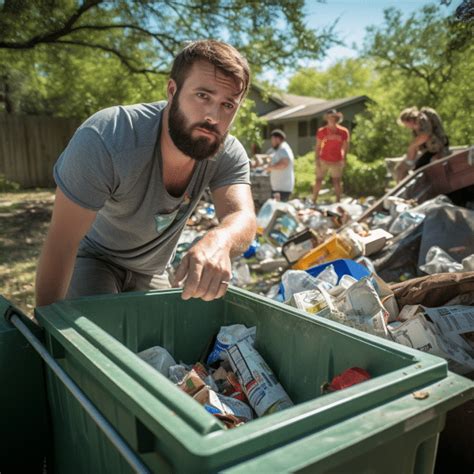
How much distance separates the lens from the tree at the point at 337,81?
51.7 m

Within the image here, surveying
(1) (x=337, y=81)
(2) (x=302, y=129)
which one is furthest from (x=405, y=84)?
A: (1) (x=337, y=81)

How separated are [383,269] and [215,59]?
2.60 metres

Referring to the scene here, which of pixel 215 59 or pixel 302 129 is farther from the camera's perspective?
pixel 302 129

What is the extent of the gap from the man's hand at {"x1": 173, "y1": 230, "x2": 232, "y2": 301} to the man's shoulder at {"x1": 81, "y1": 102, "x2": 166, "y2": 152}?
67cm

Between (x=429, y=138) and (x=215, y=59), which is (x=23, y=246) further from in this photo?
(x=429, y=138)

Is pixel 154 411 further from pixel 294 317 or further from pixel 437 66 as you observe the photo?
pixel 437 66

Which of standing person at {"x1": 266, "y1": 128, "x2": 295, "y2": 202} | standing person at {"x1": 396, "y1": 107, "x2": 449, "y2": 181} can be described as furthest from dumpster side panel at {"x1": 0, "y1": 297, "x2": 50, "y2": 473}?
standing person at {"x1": 266, "y1": 128, "x2": 295, "y2": 202}

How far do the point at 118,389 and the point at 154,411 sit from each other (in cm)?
13

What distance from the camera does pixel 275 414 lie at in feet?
2.69

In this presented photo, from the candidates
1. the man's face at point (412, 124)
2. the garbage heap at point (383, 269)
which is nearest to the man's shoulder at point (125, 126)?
the garbage heap at point (383, 269)

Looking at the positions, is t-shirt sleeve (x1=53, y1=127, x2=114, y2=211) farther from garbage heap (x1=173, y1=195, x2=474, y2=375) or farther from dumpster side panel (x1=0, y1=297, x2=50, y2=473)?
garbage heap (x1=173, y1=195, x2=474, y2=375)

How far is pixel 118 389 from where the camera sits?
92 centimetres

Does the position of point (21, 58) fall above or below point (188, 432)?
above

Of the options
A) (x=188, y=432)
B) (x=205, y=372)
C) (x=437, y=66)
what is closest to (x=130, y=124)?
(x=205, y=372)
